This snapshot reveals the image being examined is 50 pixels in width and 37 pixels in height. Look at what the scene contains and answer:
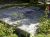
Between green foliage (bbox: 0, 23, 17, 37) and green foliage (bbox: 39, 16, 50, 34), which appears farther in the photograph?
green foliage (bbox: 39, 16, 50, 34)

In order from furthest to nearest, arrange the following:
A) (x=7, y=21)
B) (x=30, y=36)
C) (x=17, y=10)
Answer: (x=17, y=10), (x=7, y=21), (x=30, y=36)

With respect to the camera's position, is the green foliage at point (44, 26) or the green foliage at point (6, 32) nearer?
the green foliage at point (6, 32)

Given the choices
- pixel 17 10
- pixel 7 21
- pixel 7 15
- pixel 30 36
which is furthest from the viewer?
pixel 17 10

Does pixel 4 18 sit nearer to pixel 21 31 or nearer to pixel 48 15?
pixel 21 31

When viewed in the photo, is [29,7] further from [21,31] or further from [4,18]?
[21,31]

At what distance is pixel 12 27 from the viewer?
6867mm

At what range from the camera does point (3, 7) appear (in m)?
9.10

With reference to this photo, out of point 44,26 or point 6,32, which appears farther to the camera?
point 44,26

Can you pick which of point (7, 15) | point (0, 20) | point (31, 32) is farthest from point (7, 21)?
point (31, 32)

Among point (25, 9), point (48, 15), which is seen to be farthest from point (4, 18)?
point (48, 15)

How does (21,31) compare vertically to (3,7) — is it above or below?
below

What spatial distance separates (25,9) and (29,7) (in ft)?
1.17

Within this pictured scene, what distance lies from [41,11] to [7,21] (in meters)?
2.18

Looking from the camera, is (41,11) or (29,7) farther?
(29,7)
